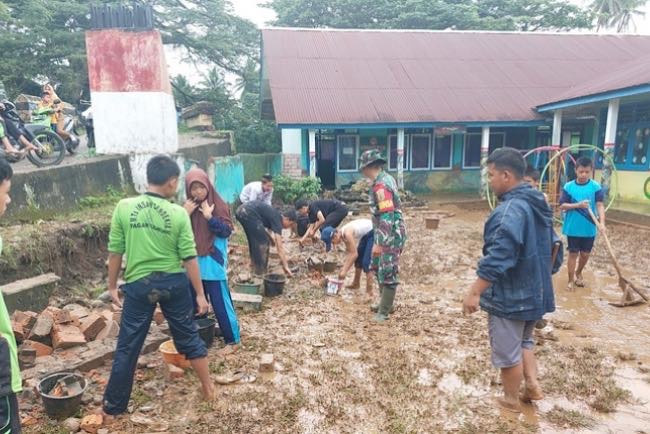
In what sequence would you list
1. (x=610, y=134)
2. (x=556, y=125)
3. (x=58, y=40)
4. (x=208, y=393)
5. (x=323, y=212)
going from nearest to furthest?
1. (x=208, y=393)
2. (x=323, y=212)
3. (x=610, y=134)
4. (x=556, y=125)
5. (x=58, y=40)

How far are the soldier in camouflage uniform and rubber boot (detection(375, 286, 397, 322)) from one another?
0.20ft

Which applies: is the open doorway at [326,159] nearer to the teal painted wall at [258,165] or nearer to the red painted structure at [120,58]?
the teal painted wall at [258,165]

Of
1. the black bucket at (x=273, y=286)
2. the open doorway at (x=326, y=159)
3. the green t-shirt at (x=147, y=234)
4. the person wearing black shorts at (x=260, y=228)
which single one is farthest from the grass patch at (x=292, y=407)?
the open doorway at (x=326, y=159)

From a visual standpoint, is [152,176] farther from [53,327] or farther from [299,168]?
[299,168]

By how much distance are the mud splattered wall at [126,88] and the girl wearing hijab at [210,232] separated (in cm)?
446

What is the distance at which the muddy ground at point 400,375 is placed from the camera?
2.94m

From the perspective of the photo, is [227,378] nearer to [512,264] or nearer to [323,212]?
[512,264]

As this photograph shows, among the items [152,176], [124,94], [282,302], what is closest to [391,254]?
[282,302]

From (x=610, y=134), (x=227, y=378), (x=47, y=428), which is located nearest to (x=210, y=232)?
(x=227, y=378)

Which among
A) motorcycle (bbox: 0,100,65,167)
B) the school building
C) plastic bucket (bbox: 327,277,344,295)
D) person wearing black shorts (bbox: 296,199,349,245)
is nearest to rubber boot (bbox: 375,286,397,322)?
plastic bucket (bbox: 327,277,344,295)

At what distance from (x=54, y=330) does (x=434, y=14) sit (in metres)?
23.2

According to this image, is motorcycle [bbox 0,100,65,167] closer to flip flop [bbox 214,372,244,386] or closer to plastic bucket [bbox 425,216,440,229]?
flip flop [bbox 214,372,244,386]

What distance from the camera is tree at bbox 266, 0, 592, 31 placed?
72.8ft

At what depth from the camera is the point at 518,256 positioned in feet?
8.95
